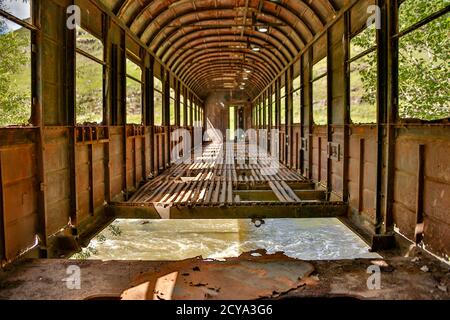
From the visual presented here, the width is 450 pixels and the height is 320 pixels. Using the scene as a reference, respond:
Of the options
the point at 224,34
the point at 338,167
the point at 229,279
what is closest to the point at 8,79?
the point at 224,34

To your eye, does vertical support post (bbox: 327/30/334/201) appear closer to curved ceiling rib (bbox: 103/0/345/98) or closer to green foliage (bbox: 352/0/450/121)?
curved ceiling rib (bbox: 103/0/345/98)

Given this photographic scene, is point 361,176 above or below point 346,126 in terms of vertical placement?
below

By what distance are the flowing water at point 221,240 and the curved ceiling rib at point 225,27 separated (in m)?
5.38

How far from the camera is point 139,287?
3.96m

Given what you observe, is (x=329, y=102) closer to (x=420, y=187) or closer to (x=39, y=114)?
(x=420, y=187)

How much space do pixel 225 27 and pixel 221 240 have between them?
7.12 meters

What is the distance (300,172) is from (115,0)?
25.6ft

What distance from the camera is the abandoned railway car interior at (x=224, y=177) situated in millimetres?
4305

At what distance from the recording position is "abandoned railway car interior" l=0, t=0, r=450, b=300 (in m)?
4.30

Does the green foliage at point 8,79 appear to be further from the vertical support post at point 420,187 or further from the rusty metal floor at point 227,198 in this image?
the vertical support post at point 420,187

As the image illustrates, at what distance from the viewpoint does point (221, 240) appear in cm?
1005

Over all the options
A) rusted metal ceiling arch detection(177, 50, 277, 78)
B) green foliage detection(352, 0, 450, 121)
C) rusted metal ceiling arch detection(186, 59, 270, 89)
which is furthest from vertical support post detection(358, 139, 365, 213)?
rusted metal ceiling arch detection(186, 59, 270, 89)

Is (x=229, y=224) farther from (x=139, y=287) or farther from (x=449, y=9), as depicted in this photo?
(x=449, y=9)

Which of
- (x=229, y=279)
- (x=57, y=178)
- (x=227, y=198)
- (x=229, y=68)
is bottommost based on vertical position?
(x=229, y=279)
